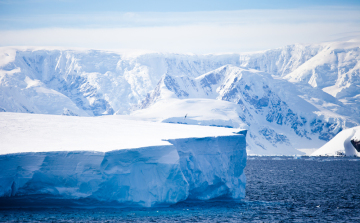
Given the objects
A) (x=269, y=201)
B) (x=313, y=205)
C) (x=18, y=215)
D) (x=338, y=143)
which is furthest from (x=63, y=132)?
(x=338, y=143)

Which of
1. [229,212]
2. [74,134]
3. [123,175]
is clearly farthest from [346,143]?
[123,175]

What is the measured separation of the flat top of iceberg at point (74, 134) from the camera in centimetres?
3161

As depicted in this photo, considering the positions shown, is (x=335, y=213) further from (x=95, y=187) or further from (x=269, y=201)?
(x=95, y=187)

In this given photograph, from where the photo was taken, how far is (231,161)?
40.5 m

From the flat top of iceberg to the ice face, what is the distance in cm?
59

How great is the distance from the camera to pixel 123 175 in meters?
32.4

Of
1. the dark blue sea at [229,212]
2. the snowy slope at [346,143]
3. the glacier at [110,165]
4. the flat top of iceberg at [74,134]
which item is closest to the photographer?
the dark blue sea at [229,212]

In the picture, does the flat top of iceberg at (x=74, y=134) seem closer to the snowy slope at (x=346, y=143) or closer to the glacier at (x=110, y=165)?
the glacier at (x=110, y=165)

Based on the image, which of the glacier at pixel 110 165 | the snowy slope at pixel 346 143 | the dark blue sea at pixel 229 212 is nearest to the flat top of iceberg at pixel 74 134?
the glacier at pixel 110 165

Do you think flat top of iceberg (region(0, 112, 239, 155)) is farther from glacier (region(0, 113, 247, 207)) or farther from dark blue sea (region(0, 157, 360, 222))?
dark blue sea (region(0, 157, 360, 222))

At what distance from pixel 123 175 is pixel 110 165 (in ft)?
4.11

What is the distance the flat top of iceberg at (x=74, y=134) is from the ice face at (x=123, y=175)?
59cm

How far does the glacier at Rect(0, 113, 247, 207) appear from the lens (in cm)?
3017

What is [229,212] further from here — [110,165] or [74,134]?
[74,134]
